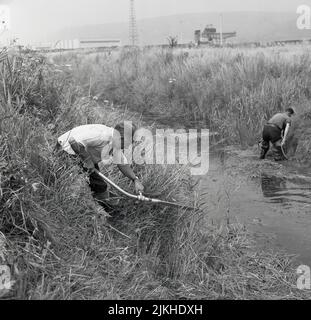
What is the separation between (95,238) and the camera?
14.9 ft

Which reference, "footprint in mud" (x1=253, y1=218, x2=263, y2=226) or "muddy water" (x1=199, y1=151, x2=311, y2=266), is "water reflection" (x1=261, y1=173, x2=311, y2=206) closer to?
"muddy water" (x1=199, y1=151, x2=311, y2=266)

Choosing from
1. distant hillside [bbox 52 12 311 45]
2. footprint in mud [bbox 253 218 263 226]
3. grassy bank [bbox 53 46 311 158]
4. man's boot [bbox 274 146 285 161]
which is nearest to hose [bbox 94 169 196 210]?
footprint in mud [bbox 253 218 263 226]

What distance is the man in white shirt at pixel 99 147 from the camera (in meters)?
5.08

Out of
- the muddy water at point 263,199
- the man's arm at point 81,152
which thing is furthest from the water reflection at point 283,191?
the man's arm at point 81,152

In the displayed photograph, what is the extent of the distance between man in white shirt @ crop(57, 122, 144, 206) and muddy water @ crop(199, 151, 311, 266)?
140 cm

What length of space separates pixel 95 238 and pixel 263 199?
4.15m

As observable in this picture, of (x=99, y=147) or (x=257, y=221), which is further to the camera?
(x=257, y=221)

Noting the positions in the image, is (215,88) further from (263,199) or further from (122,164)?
(122,164)

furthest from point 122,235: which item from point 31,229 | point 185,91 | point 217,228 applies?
point 185,91

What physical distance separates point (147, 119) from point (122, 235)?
9274mm

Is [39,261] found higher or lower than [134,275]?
higher

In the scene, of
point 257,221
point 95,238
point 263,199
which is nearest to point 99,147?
point 95,238
